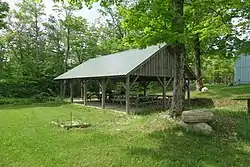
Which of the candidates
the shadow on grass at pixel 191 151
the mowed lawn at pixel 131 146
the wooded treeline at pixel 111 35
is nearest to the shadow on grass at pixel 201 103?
the wooded treeline at pixel 111 35

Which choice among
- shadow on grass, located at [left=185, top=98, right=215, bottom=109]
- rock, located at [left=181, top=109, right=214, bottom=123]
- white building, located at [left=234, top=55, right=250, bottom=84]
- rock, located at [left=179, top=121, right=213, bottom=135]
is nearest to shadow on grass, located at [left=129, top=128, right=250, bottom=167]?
rock, located at [left=179, top=121, right=213, bottom=135]

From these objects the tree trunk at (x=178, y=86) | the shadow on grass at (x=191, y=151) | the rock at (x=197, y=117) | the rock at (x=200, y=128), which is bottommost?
the shadow on grass at (x=191, y=151)

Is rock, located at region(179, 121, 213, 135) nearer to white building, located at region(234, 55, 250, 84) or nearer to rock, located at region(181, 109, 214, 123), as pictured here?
rock, located at region(181, 109, 214, 123)

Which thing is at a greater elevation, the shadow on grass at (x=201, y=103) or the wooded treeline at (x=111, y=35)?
the wooded treeline at (x=111, y=35)

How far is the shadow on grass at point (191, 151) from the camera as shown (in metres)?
6.58

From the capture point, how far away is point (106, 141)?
8.68m

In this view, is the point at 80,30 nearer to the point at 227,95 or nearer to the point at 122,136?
the point at 227,95

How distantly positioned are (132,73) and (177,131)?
774 centimetres

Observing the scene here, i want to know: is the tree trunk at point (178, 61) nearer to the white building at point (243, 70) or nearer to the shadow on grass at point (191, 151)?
the shadow on grass at point (191, 151)

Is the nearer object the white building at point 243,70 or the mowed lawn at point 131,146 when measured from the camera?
the mowed lawn at point 131,146

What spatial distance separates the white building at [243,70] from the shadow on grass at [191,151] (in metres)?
29.1

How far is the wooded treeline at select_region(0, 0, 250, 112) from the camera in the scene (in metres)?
Result: 10.3

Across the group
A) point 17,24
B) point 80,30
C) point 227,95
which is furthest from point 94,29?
point 227,95

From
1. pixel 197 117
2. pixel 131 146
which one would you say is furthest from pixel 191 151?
pixel 197 117
